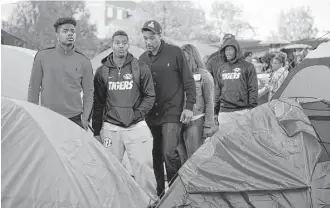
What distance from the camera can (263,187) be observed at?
3.47 metres

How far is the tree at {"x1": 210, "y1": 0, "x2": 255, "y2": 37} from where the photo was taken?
5178cm

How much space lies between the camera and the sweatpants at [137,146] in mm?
4551

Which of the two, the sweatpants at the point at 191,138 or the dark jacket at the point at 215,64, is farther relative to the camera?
the dark jacket at the point at 215,64

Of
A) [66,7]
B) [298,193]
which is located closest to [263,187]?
[298,193]

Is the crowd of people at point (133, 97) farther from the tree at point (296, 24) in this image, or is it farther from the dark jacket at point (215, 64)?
the tree at point (296, 24)

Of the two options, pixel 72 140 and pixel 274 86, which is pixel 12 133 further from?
pixel 274 86

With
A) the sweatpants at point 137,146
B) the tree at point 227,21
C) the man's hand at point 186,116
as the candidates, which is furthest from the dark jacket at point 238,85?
the tree at point 227,21

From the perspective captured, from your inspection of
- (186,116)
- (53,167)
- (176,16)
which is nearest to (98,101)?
(186,116)

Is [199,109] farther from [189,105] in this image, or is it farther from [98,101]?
[98,101]

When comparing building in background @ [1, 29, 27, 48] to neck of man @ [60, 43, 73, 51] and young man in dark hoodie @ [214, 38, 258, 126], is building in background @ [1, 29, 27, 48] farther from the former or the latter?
neck of man @ [60, 43, 73, 51]

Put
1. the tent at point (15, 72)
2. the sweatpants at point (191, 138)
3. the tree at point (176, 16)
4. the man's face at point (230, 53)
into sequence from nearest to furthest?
the sweatpants at point (191, 138) → the man's face at point (230, 53) → the tent at point (15, 72) → the tree at point (176, 16)

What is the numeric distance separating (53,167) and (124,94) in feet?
4.60

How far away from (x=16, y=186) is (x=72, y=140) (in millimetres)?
632

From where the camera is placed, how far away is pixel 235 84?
6.11m
